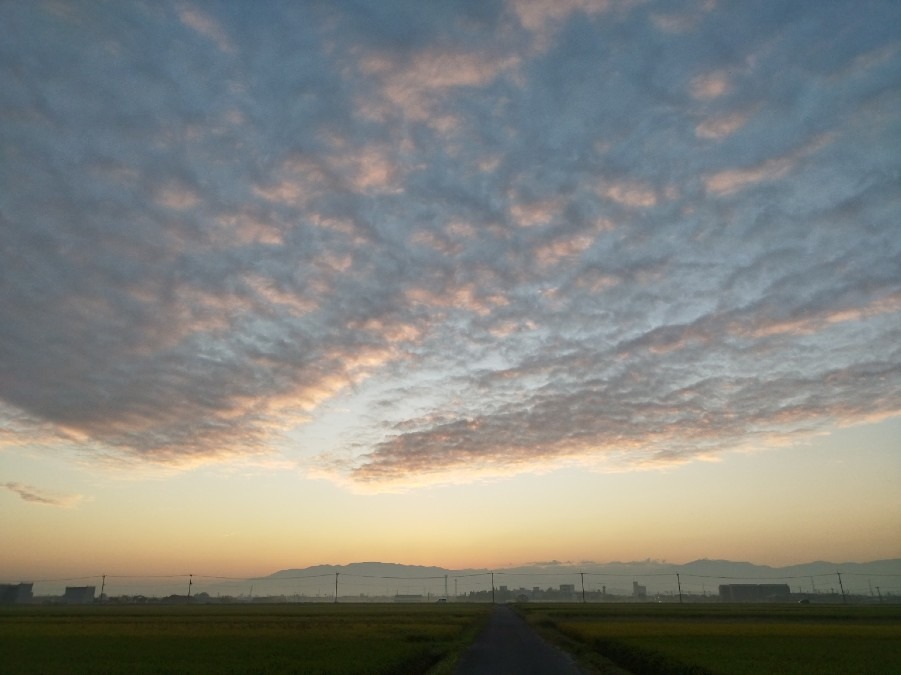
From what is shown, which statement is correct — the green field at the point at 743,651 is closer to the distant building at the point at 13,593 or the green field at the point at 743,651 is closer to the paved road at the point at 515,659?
the paved road at the point at 515,659

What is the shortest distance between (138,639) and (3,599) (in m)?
206

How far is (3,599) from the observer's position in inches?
7436

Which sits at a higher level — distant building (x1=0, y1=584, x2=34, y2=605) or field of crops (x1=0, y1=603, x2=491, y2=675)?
field of crops (x1=0, y1=603, x2=491, y2=675)

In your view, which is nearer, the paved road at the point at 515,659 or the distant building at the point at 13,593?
the paved road at the point at 515,659

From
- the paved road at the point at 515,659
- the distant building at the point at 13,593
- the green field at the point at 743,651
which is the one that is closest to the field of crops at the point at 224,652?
the paved road at the point at 515,659

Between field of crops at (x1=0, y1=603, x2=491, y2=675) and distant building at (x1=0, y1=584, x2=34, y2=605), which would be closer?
field of crops at (x1=0, y1=603, x2=491, y2=675)

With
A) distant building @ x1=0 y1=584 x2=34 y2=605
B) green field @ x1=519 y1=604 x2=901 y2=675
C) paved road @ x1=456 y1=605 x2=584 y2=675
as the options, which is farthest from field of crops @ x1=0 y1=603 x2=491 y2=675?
distant building @ x1=0 y1=584 x2=34 y2=605

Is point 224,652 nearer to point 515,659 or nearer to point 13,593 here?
point 515,659

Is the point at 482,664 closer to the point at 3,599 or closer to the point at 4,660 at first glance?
the point at 4,660

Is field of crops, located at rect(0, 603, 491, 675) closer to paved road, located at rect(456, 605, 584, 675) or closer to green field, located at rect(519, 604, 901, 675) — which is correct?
paved road, located at rect(456, 605, 584, 675)

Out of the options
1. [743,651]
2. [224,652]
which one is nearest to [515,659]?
[743,651]

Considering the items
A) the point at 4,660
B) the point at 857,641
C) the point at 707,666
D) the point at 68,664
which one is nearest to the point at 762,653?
the point at 707,666

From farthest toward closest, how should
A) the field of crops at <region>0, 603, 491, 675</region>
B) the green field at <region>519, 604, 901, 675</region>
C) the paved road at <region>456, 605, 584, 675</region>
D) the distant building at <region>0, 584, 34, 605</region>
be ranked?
the distant building at <region>0, 584, 34, 605</region>
the paved road at <region>456, 605, 584, 675</region>
the field of crops at <region>0, 603, 491, 675</region>
the green field at <region>519, 604, 901, 675</region>

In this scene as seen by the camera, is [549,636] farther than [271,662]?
Yes
